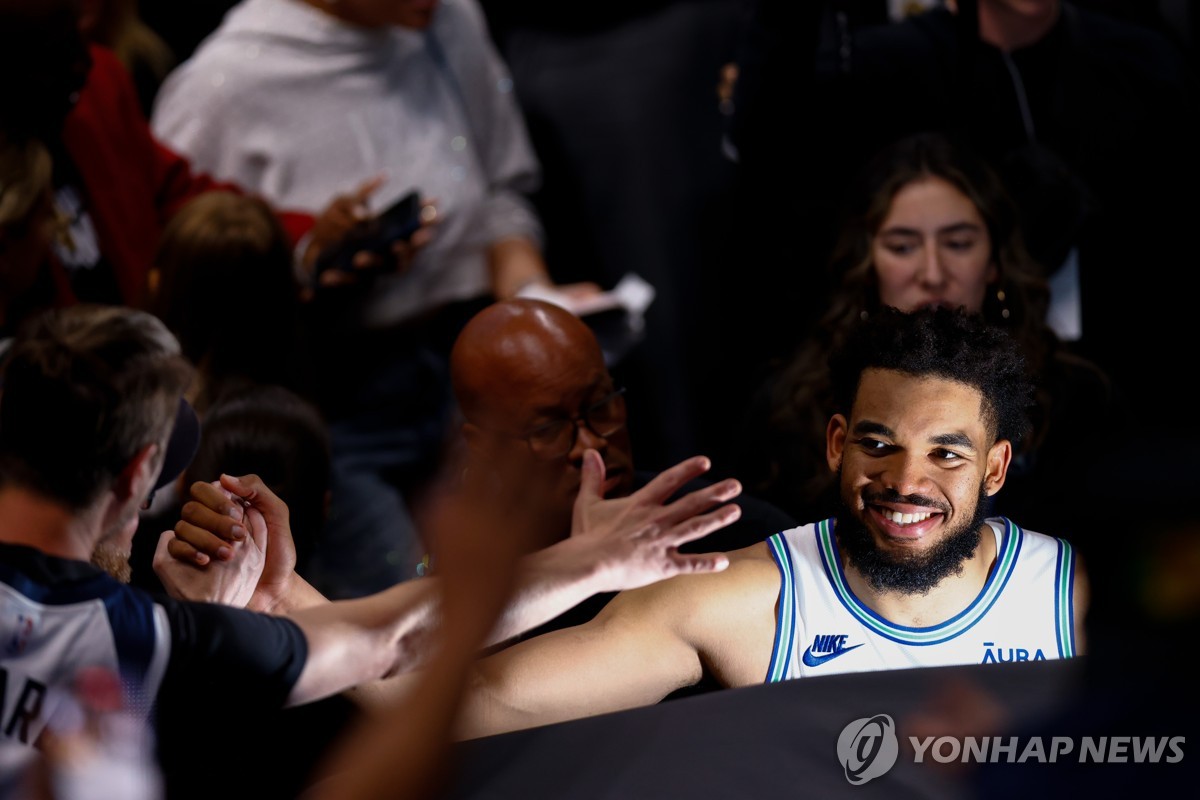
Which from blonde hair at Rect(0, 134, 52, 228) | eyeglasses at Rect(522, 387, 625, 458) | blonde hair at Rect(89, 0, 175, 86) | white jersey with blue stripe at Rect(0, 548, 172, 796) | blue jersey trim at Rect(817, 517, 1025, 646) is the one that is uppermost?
blue jersey trim at Rect(817, 517, 1025, 646)

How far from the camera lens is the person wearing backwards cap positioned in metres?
1.35

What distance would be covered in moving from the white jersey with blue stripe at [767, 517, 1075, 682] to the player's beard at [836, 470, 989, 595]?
4 cm

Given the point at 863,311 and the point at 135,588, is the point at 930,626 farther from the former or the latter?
the point at 135,588

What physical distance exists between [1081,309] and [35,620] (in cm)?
169

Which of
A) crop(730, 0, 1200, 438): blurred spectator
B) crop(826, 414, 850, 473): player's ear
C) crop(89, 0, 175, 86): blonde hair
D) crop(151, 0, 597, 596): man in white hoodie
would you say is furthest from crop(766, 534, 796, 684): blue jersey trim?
crop(89, 0, 175, 86): blonde hair

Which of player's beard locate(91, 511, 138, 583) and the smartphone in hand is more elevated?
the smartphone in hand

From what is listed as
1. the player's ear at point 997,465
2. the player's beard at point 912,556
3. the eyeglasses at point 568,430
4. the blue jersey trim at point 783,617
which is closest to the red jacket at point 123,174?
the eyeglasses at point 568,430

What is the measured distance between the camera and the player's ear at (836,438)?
1738mm

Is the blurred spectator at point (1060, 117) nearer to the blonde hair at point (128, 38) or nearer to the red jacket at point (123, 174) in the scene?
the red jacket at point (123, 174)

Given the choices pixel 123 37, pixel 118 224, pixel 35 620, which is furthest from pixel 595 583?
pixel 123 37

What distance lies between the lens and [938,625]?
1688mm

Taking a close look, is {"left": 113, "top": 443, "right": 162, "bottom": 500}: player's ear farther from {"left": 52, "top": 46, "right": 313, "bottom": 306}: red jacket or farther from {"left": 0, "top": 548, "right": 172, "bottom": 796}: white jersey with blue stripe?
{"left": 52, "top": 46, "right": 313, "bottom": 306}: red jacket

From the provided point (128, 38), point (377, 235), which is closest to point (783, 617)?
point (377, 235)

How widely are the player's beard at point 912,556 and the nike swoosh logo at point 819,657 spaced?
3.3 inches
